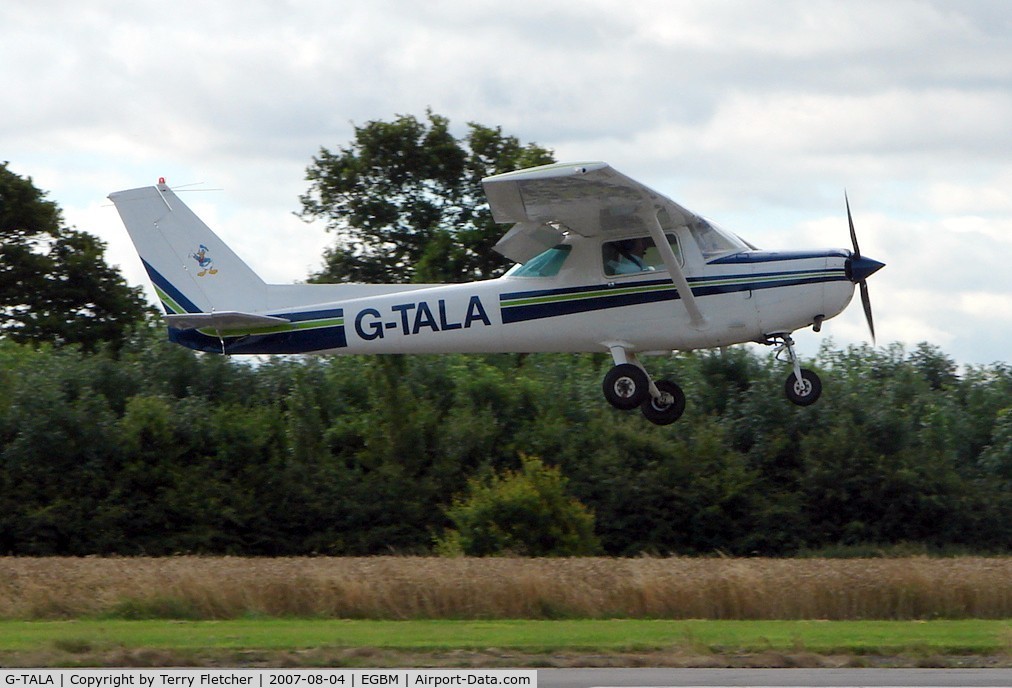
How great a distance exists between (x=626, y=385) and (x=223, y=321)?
15.5ft

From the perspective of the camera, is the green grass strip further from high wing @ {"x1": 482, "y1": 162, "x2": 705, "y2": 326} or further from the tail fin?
the tail fin

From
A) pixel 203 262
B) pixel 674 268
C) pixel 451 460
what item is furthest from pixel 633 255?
pixel 451 460

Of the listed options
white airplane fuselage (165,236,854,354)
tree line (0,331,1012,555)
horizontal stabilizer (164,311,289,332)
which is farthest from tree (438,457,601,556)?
horizontal stabilizer (164,311,289,332)

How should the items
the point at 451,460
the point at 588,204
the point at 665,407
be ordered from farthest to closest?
the point at 451,460, the point at 665,407, the point at 588,204

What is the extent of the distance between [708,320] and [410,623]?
5068 millimetres

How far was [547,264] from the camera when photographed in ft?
53.0

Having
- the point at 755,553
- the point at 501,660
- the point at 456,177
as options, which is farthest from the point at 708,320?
the point at 456,177

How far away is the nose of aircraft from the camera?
15391 mm

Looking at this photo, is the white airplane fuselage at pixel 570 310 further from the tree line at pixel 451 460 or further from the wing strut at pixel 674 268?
the tree line at pixel 451 460

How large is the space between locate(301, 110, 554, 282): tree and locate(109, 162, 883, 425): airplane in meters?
22.2

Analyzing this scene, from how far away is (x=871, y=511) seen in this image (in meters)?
33.7

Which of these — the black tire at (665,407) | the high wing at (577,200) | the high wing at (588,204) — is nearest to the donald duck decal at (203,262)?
the high wing at (588,204)

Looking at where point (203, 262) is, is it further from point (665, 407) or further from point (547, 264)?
point (665, 407)

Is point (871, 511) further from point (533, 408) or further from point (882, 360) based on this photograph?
point (533, 408)
